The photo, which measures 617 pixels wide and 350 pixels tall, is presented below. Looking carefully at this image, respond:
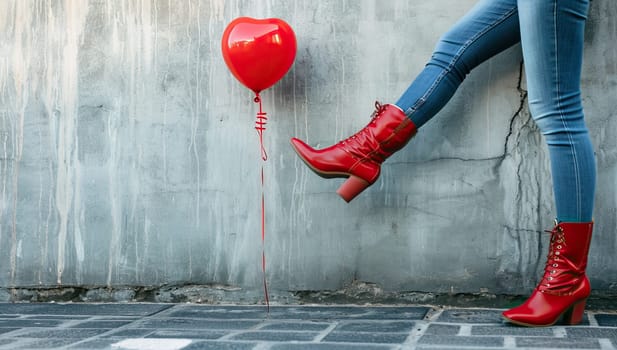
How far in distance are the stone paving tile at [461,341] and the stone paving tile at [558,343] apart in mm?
50

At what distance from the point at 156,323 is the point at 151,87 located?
840mm

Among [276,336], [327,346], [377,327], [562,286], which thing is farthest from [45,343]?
[562,286]

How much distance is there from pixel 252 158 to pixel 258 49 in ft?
1.26

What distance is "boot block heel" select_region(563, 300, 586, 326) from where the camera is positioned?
175 centimetres

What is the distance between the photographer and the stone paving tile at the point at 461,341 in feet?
5.01

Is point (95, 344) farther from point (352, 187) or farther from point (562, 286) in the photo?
point (562, 286)

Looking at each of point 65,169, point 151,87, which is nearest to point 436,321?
point 151,87

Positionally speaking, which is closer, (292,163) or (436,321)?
(436,321)

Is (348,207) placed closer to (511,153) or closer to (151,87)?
(511,153)

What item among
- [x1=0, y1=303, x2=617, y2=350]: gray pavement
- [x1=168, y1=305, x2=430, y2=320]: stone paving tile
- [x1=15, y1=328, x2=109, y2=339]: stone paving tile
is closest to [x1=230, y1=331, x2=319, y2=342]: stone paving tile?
[x1=0, y1=303, x2=617, y2=350]: gray pavement

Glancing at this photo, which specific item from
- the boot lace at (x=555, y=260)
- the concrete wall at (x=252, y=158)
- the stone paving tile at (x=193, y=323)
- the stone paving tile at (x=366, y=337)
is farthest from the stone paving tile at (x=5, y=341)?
the boot lace at (x=555, y=260)

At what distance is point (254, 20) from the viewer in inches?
83.8

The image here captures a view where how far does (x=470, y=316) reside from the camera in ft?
6.34

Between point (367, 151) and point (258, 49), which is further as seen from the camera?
point (258, 49)
